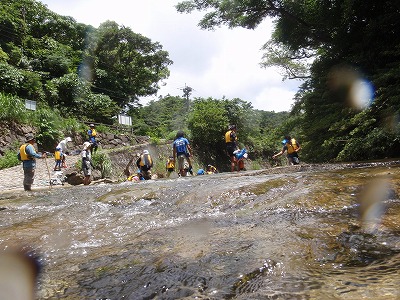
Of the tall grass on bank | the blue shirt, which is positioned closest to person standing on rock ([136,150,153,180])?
the blue shirt

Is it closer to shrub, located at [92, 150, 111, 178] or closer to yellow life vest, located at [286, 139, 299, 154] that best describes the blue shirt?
yellow life vest, located at [286, 139, 299, 154]

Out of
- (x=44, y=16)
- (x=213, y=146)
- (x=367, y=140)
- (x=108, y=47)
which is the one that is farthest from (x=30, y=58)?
(x=367, y=140)

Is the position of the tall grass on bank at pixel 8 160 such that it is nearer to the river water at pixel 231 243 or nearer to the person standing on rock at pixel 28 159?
the person standing on rock at pixel 28 159

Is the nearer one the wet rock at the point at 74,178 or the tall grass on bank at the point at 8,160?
the wet rock at the point at 74,178

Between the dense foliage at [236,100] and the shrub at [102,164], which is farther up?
the dense foliage at [236,100]

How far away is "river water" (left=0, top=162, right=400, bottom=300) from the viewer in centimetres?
176

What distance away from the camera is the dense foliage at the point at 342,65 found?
307 inches

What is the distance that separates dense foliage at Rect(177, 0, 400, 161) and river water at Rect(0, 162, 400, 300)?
4.10 metres

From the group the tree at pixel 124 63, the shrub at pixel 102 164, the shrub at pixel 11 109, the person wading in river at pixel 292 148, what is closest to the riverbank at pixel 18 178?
the shrub at pixel 102 164

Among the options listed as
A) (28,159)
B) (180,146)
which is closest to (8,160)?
(28,159)

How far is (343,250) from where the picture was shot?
2158 mm

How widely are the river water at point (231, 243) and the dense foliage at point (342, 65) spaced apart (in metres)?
4.10

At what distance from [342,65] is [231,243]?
10.1 meters

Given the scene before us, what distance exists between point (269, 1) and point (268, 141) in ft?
62.4
